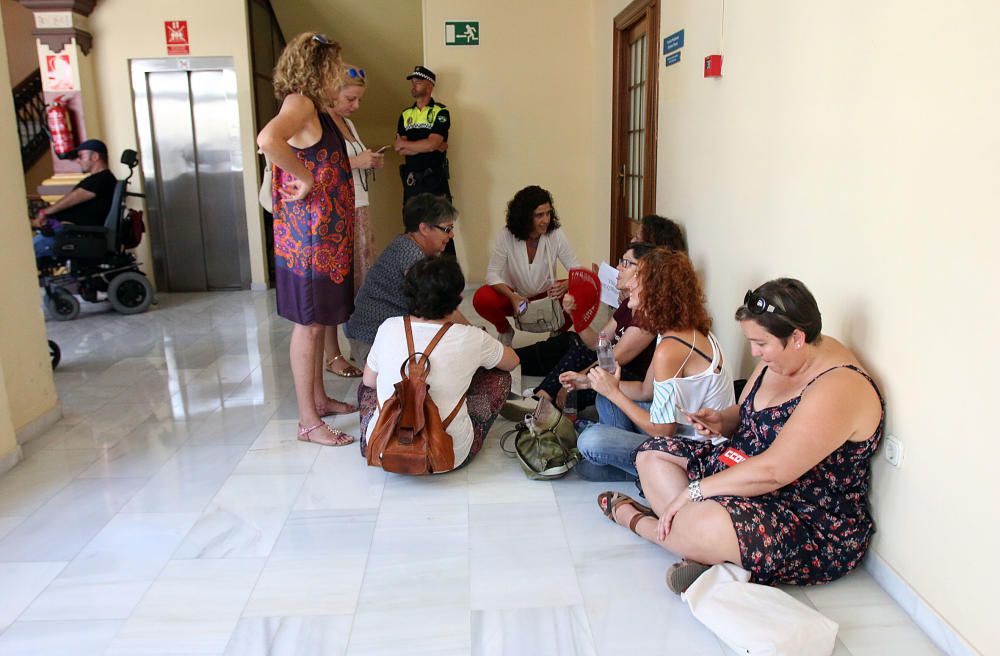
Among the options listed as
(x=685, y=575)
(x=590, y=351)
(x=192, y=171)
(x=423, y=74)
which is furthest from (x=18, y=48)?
(x=685, y=575)

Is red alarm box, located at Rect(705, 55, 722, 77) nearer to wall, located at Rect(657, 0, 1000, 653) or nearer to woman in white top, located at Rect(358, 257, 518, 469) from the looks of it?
wall, located at Rect(657, 0, 1000, 653)

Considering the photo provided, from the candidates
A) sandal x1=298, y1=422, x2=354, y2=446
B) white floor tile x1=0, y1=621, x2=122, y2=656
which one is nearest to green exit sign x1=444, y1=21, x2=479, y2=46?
sandal x1=298, y1=422, x2=354, y2=446

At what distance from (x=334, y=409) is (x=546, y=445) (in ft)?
4.12


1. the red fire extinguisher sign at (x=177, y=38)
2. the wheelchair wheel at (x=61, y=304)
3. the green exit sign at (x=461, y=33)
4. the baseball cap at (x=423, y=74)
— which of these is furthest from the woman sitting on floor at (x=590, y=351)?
the red fire extinguisher sign at (x=177, y=38)

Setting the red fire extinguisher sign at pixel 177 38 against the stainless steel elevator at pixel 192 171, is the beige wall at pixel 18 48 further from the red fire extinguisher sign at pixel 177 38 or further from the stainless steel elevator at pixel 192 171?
the red fire extinguisher sign at pixel 177 38

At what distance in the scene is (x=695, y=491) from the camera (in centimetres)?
233

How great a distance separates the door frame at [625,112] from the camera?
4.91 metres

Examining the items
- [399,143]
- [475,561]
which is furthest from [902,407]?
[399,143]

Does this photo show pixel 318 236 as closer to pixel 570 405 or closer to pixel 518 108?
pixel 570 405

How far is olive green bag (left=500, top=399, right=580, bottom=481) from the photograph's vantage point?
3.11 meters

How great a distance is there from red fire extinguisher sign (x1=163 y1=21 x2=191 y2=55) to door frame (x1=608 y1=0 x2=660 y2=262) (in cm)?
380

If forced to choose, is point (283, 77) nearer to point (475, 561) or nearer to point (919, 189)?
point (475, 561)

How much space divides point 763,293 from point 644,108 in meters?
3.48

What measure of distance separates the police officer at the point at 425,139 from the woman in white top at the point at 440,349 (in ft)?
11.5
